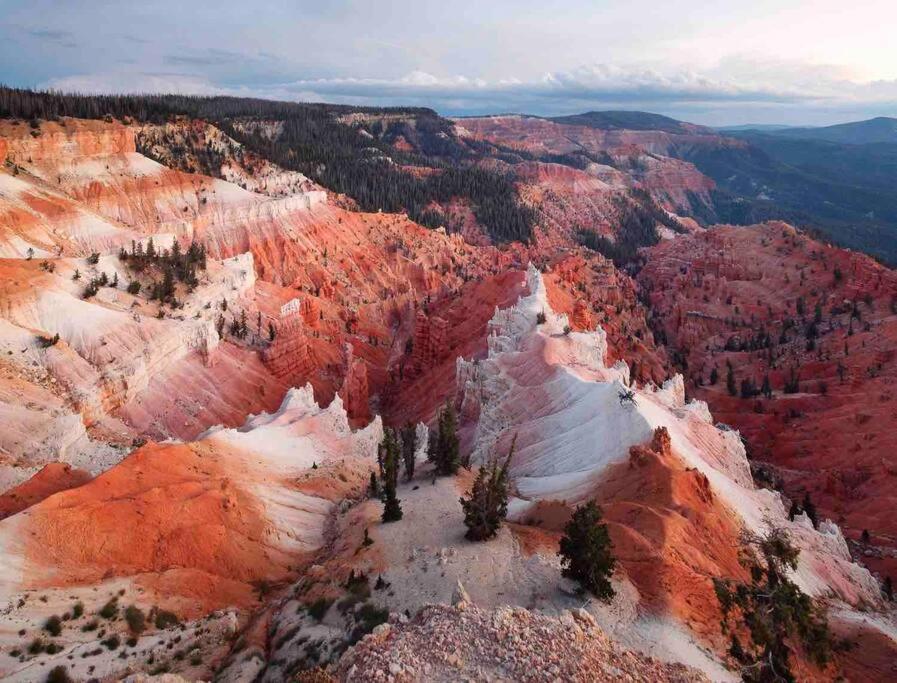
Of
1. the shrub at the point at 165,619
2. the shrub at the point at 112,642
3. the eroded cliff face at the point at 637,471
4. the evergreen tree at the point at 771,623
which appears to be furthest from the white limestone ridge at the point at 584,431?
the shrub at the point at 112,642

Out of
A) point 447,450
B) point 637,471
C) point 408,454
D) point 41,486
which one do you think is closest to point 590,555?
point 637,471

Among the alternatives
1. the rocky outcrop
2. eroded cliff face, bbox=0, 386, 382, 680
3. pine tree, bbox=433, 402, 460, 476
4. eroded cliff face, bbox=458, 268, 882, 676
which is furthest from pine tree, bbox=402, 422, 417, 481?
the rocky outcrop

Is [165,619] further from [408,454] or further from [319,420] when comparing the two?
[319,420]

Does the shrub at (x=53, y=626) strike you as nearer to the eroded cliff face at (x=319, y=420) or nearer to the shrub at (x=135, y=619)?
the eroded cliff face at (x=319, y=420)

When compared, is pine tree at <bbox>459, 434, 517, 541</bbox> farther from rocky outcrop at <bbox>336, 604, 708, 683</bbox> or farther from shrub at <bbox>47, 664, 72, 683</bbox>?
shrub at <bbox>47, 664, 72, 683</bbox>

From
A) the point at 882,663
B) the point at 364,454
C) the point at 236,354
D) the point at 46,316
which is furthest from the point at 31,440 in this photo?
the point at 882,663
